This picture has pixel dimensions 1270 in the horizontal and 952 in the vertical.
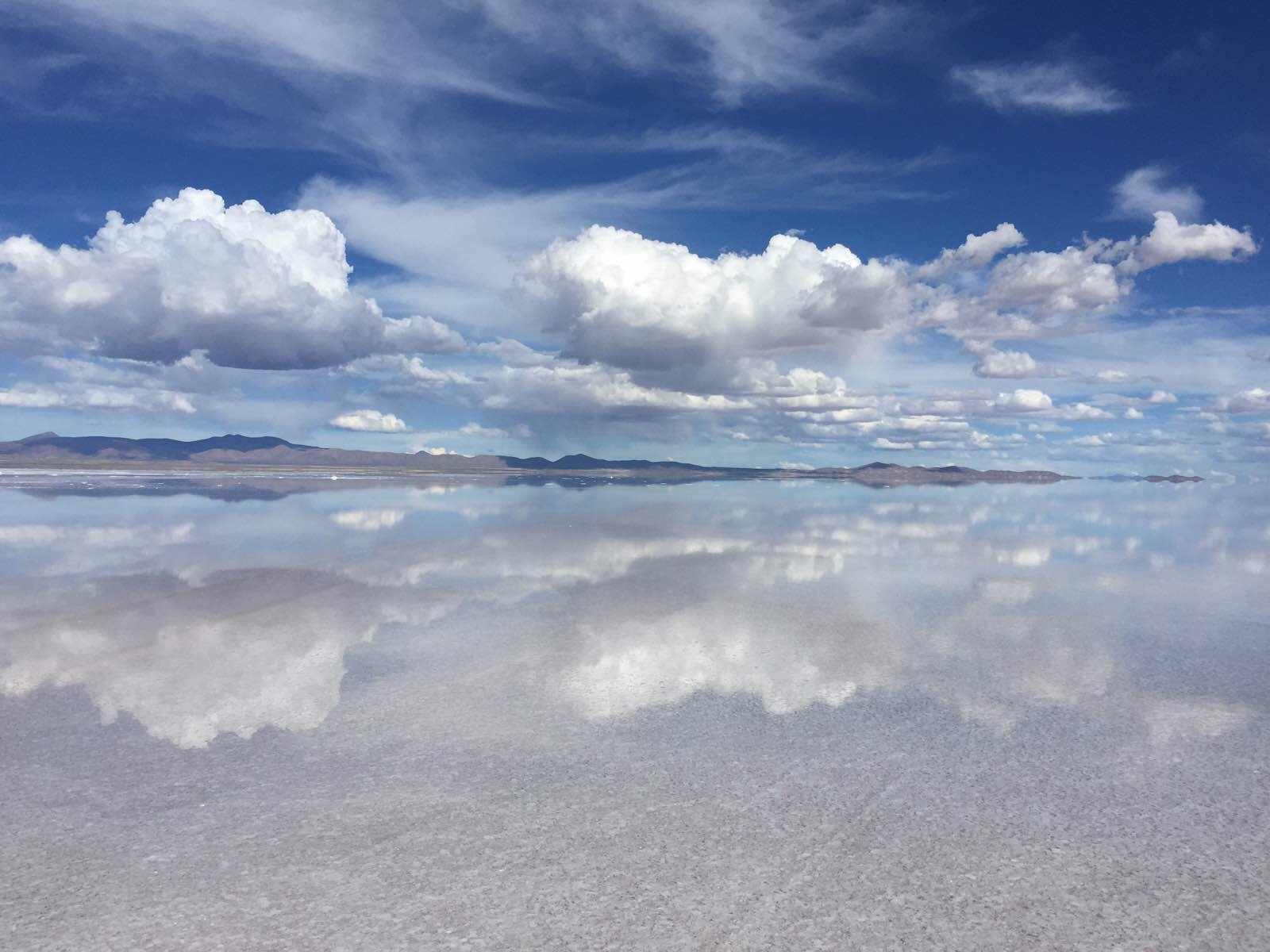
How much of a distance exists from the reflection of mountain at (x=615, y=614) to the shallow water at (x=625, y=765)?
125 millimetres

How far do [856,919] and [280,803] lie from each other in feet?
18.2

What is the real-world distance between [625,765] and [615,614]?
885 centimetres

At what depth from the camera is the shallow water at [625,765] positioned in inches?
269

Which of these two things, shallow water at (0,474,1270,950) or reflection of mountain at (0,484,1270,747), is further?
reflection of mountain at (0,484,1270,747)

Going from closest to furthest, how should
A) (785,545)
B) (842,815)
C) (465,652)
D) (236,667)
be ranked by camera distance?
1. (842,815)
2. (236,667)
3. (465,652)
4. (785,545)

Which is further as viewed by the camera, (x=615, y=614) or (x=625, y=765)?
(x=615, y=614)

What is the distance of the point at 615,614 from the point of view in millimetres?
18672

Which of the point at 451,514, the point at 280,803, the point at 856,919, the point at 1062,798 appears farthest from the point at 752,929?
the point at 451,514

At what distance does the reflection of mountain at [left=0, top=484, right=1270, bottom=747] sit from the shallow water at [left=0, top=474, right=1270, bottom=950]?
0.41ft

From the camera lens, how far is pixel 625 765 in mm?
9836

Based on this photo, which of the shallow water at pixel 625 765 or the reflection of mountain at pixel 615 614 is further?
the reflection of mountain at pixel 615 614

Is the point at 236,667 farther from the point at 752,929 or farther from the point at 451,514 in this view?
the point at 451,514

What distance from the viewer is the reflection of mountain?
12.6 metres

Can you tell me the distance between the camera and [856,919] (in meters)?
Result: 6.75
